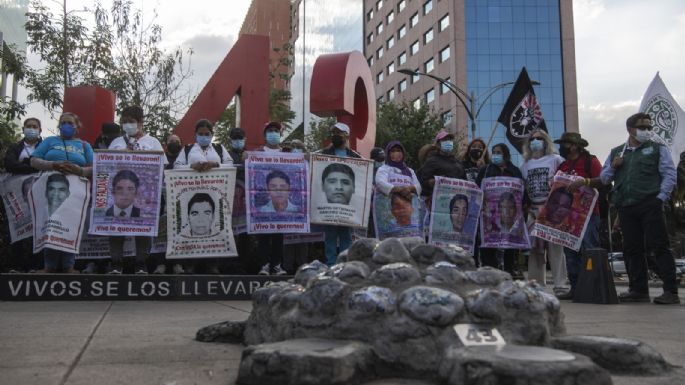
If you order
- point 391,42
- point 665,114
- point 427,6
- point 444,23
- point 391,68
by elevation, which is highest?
point 427,6

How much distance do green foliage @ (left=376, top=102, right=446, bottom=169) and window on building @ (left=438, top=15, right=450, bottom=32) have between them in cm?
2380

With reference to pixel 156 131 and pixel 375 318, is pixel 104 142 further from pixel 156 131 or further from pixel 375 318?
pixel 156 131

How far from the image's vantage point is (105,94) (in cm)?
852

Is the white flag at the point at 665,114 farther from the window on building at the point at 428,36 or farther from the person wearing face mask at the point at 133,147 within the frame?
the window on building at the point at 428,36

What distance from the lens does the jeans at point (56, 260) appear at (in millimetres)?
5781

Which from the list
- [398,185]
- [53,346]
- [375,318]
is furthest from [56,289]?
[375,318]

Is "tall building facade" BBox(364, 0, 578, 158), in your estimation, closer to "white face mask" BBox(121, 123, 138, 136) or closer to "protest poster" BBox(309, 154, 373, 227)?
"protest poster" BBox(309, 154, 373, 227)

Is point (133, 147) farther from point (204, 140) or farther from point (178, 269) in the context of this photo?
point (178, 269)

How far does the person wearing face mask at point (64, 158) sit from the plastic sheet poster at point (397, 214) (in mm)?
3145

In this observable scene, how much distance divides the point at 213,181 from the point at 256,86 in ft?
9.95

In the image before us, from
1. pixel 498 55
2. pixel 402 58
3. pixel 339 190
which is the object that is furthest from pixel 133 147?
pixel 402 58

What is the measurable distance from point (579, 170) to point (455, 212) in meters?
1.44

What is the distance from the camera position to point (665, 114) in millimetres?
10430

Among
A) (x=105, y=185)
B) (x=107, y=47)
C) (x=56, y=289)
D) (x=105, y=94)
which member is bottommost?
(x=56, y=289)
